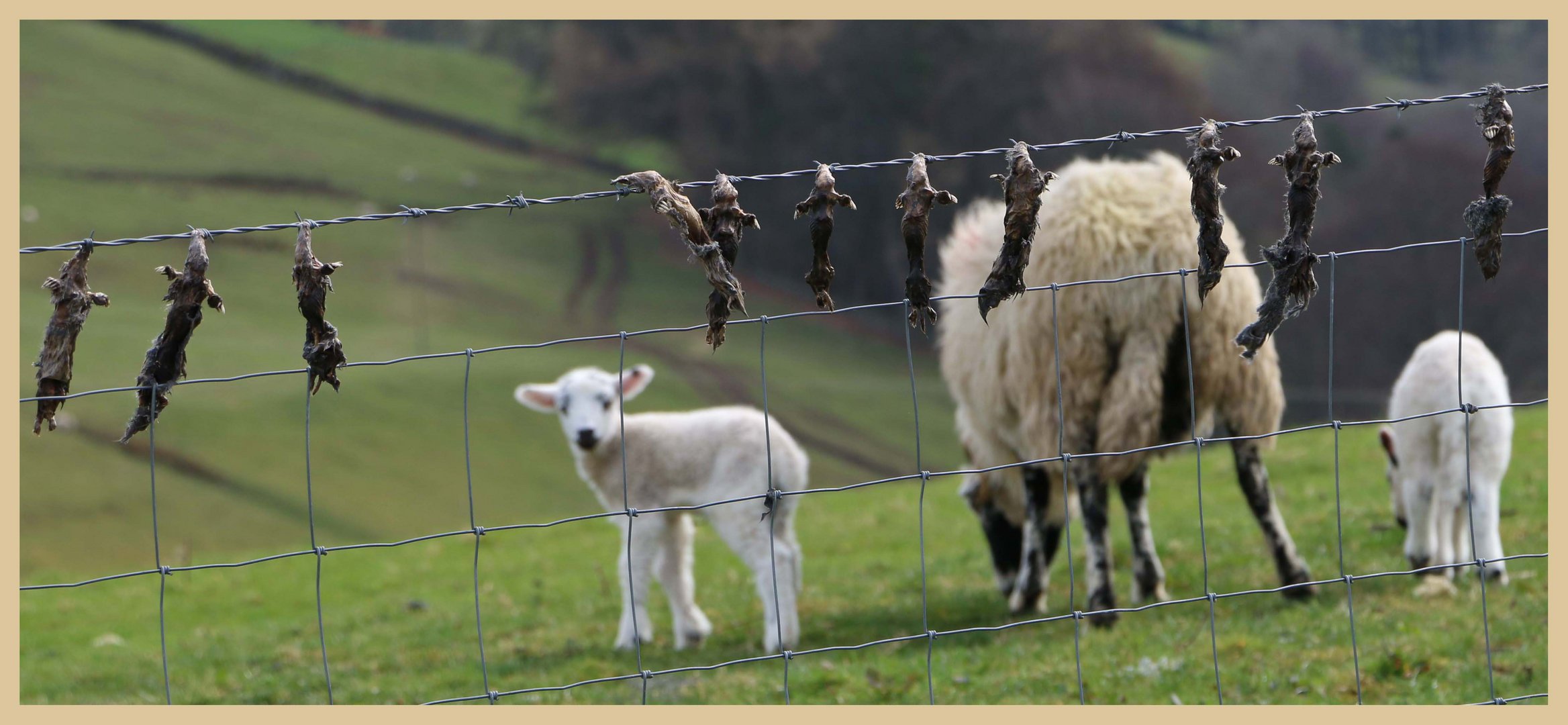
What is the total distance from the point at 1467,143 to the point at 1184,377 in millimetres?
33257

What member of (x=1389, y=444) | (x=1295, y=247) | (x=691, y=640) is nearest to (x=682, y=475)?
(x=691, y=640)

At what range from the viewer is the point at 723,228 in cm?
372

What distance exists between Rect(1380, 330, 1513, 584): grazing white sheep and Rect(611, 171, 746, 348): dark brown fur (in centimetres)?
519

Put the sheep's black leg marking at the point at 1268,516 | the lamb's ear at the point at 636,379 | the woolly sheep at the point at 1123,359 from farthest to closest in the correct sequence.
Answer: the lamb's ear at the point at 636,379
the sheep's black leg marking at the point at 1268,516
the woolly sheep at the point at 1123,359

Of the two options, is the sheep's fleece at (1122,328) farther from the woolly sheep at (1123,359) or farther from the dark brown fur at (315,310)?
the dark brown fur at (315,310)

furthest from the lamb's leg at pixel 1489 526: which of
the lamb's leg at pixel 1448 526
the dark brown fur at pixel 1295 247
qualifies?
the dark brown fur at pixel 1295 247

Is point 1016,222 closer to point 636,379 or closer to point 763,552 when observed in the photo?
point 763,552

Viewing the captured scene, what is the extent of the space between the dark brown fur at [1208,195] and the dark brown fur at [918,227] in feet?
2.39

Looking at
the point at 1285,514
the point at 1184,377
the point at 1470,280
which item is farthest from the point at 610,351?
the point at 1184,377

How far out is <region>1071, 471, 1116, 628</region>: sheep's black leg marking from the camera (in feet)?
24.6

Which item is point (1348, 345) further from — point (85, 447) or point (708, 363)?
point (85, 447)

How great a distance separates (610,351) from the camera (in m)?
35.6

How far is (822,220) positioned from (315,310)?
4.74 ft

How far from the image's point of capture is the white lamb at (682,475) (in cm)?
786
